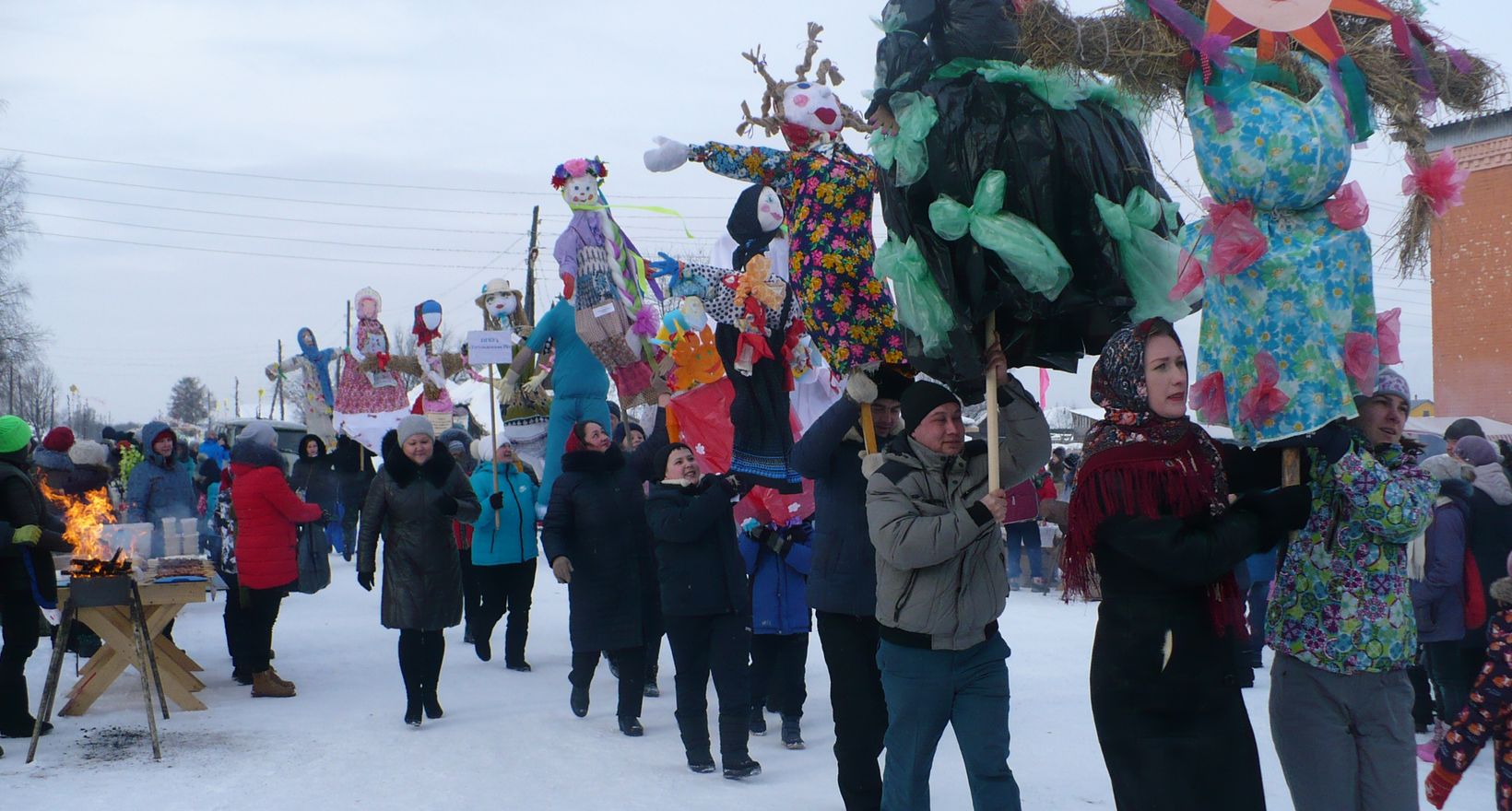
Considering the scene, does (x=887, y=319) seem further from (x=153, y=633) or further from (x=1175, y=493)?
(x=153, y=633)

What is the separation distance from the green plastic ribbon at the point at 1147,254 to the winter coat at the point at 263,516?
650 cm

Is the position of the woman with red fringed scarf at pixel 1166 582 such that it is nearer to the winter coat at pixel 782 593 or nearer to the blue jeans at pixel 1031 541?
the winter coat at pixel 782 593

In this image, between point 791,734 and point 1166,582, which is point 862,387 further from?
point 791,734

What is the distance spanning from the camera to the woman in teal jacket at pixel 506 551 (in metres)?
9.52

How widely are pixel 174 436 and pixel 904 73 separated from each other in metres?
8.36

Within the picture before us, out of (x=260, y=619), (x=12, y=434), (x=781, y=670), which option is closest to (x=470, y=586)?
(x=260, y=619)

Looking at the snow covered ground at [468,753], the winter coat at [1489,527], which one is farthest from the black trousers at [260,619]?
the winter coat at [1489,527]

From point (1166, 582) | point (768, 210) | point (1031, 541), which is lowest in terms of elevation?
point (1031, 541)

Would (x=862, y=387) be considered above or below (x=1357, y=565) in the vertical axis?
above

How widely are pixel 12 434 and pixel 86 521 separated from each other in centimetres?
99

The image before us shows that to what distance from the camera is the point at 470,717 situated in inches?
305

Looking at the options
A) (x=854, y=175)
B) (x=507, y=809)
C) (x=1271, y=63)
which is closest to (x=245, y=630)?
(x=507, y=809)

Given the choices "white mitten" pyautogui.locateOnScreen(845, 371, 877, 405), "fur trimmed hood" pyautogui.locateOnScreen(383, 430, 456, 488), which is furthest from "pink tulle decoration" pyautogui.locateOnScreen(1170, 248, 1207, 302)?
"fur trimmed hood" pyautogui.locateOnScreen(383, 430, 456, 488)

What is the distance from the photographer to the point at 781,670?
7141mm
